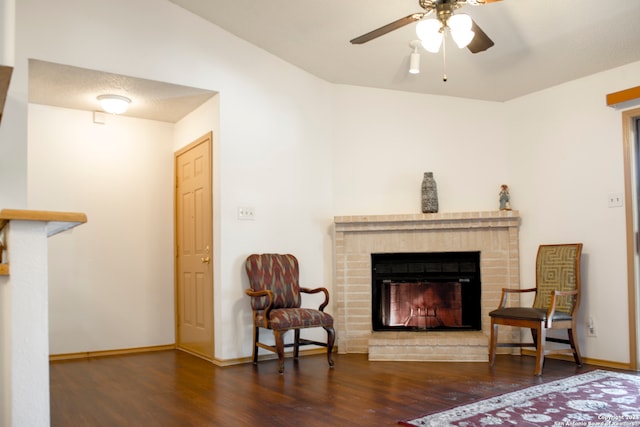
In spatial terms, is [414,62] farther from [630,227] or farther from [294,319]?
[294,319]

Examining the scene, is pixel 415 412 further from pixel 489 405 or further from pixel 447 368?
pixel 447 368

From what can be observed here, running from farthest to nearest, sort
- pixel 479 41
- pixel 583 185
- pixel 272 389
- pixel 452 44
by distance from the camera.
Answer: pixel 583 185 < pixel 452 44 < pixel 272 389 < pixel 479 41

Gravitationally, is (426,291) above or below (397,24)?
below

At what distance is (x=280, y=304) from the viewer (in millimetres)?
4918

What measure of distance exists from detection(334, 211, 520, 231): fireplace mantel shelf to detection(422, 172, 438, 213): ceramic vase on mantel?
9 centimetres

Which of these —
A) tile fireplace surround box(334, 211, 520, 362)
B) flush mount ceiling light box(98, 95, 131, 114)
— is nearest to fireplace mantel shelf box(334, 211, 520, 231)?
tile fireplace surround box(334, 211, 520, 362)

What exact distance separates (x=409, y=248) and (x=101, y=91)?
310cm

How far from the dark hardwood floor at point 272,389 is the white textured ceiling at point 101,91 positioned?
2.36 m

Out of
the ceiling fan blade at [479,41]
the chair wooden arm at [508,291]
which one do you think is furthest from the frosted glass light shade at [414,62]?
the chair wooden arm at [508,291]

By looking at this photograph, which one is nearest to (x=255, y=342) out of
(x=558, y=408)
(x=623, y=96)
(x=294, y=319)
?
(x=294, y=319)

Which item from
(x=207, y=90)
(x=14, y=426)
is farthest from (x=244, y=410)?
(x=207, y=90)

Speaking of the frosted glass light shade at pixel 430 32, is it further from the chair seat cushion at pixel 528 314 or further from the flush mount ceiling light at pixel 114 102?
the flush mount ceiling light at pixel 114 102

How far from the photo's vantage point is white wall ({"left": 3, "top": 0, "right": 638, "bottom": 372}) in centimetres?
448

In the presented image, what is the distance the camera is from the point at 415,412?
3.21 meters
